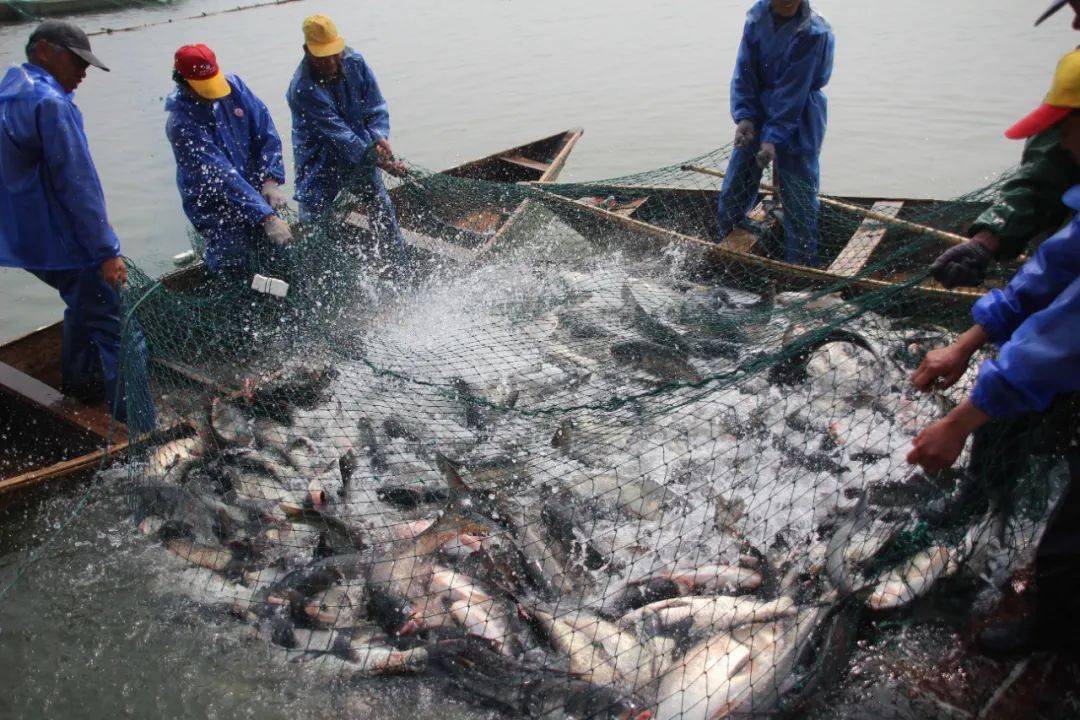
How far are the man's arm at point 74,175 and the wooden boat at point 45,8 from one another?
23251 millimetres

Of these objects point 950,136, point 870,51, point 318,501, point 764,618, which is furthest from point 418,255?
point 870,51

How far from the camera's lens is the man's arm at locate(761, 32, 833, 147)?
570 centimetres

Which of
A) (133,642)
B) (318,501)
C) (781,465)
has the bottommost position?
(133,642)

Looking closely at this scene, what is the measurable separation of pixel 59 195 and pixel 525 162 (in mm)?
5388

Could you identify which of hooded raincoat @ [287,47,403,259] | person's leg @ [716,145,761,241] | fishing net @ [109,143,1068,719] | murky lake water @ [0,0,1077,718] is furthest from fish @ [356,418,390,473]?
person's leg @ [716,145,761,241]

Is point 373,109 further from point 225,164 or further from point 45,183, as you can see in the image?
point 45,183

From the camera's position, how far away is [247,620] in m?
3.70

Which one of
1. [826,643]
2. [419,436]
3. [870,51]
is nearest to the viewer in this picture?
[826,643]

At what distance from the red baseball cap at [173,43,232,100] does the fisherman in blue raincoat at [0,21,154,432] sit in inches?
22.0

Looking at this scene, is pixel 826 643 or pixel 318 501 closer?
pixel 826 643

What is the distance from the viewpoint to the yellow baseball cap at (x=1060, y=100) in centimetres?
232

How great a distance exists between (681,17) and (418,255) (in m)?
19.0

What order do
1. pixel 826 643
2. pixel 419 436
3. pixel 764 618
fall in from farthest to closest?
pixel 419 436
pixel 764 618
pixel 826 643

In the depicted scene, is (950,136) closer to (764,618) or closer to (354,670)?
(764,618)
